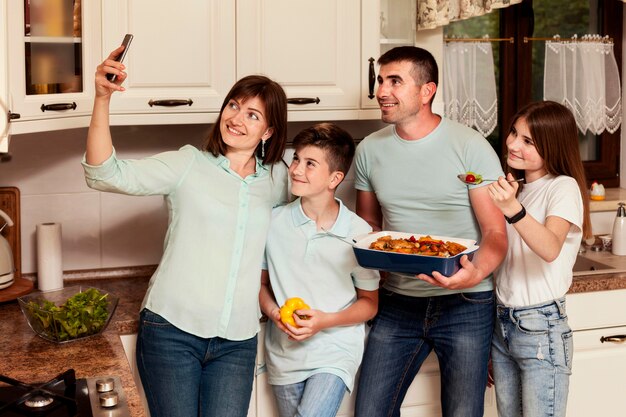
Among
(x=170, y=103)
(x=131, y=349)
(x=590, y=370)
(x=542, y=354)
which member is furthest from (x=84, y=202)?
(x=590, y=370)

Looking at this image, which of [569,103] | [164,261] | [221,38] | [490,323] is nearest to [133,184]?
[164,261]

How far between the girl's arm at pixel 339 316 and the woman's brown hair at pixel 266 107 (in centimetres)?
44

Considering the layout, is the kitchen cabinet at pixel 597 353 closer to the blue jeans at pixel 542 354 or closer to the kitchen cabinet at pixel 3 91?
the blue jeans at pixel 542 354

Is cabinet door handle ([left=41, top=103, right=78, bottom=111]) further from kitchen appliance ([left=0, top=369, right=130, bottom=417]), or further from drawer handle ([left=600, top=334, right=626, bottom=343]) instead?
drawer handle ([left=600, top=334, right=626, bottom=343])

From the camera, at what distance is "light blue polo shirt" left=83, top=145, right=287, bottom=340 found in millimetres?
2221

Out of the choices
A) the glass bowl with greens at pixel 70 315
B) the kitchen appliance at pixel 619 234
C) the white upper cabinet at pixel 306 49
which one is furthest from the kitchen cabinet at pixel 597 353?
the glass bowl with greens at pixel 70 315

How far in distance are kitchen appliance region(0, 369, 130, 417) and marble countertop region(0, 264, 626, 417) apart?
0.05 m

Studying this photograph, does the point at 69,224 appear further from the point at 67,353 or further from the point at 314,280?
the point at 314,280

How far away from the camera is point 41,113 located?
2.31 m

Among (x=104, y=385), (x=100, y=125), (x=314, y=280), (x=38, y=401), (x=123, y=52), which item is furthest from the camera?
(x=314, y=280)

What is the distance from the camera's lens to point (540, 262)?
2.48 meters

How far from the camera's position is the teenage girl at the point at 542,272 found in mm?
2439

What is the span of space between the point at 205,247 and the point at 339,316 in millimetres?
404

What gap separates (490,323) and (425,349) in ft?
0.65
